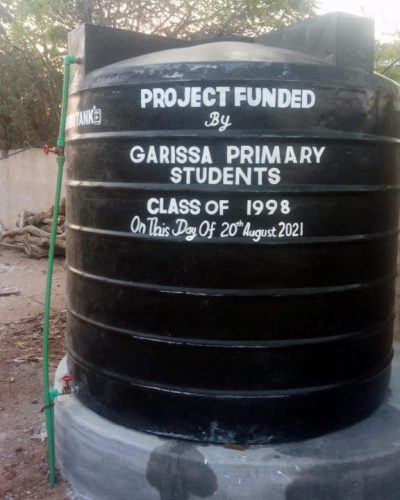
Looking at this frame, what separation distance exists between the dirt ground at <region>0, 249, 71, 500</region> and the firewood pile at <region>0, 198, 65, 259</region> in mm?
908

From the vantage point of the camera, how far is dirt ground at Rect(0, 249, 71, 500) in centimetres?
304

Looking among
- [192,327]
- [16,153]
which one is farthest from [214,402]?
[16,153]

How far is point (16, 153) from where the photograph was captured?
1170cm

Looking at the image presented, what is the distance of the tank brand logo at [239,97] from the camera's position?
2512 millimetres

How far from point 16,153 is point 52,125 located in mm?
922

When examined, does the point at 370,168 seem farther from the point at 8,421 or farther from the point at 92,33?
the point at 8,421

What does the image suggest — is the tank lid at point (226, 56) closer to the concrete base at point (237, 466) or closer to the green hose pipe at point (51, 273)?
the green hose pipe at point (51, 273)

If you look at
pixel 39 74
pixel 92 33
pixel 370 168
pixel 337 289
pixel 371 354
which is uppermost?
pixel 39 74

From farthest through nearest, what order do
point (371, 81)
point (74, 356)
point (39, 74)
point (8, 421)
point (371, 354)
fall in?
point (39, 74)
point (8, 421)
point (74, 356)
point (371, 354)
point (371, 81)

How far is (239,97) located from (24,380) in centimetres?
287

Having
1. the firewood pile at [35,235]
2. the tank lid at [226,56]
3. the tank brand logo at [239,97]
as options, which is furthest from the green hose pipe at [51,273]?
the firewood pile at [35,235]

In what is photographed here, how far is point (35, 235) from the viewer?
9664 mm

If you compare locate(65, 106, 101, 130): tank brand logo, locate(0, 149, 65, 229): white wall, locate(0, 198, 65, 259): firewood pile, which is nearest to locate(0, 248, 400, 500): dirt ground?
locate(0, 198, 65, 259): firewood pile

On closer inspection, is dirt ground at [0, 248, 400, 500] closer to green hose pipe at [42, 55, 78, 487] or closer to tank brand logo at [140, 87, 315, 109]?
green hose pipe at [42, 55, 78, 487]
